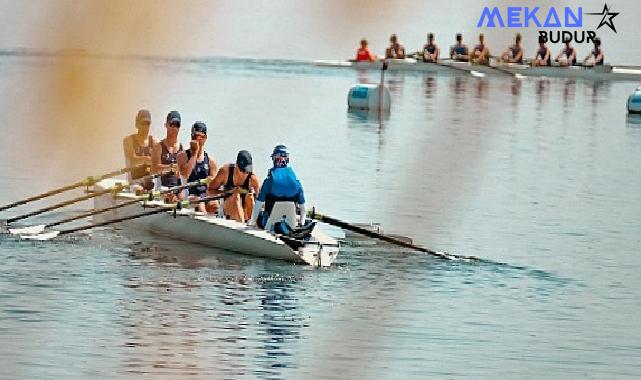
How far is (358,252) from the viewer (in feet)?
85.9

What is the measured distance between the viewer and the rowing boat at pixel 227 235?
76.9 ft

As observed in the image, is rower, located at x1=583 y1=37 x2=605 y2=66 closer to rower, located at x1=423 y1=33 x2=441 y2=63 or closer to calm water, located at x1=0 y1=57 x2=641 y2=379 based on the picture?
rower, located at x1=423 y1=33 x2=441 y2=63

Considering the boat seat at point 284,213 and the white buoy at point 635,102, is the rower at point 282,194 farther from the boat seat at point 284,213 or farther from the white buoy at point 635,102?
the white buoy at point 635,102

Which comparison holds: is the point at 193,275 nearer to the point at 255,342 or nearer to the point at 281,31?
the point at 255,342

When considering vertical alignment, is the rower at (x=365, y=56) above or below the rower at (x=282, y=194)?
above

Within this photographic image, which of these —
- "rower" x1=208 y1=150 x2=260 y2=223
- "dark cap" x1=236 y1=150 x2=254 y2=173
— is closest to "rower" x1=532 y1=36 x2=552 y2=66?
"rower" x1=208 y1=150 x2=260 y2=223

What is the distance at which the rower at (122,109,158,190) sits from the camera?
1117 inches

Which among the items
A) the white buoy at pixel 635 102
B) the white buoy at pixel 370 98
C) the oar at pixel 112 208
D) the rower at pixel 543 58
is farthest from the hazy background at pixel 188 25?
the rower at pixel 543 58

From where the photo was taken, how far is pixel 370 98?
72688mm

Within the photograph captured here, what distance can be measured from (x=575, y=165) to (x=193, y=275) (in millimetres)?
30772

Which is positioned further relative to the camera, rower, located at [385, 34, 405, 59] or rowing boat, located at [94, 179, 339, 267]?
rower, located at [385, 34, 405, 59]

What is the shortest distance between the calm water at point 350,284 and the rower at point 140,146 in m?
1.32

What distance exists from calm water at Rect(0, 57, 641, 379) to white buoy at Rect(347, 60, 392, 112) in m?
20.5

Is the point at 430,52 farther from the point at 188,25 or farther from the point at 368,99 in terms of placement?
the point at 188,25
